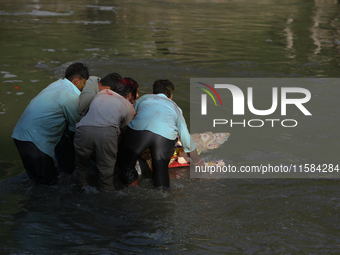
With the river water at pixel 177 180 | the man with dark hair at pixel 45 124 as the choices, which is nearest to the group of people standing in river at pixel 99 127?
the man with dark hair at pixel 45 124

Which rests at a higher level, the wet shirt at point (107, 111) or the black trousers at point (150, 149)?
the wet shirt at point (107, 111)

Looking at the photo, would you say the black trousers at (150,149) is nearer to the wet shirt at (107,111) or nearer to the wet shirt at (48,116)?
the wet shirt at (107,111)

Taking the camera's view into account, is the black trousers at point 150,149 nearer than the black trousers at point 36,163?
No

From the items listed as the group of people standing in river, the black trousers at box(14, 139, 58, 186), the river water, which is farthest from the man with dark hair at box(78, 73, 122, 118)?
the river water

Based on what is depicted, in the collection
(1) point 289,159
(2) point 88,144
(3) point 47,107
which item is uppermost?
(3) point 47,107

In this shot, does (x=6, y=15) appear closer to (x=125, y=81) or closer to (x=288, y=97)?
(x=288, y=97)

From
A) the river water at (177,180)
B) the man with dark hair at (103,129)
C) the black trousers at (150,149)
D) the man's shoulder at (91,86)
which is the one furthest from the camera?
the man's shoulder at (91,86)

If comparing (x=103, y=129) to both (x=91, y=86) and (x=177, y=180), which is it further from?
(x=177, y=180)

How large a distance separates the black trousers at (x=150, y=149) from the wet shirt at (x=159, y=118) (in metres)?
0.08

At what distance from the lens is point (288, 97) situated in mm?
10531

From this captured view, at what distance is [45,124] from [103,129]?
0.78 m

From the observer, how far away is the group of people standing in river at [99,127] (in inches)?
199

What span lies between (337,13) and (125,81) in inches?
1098

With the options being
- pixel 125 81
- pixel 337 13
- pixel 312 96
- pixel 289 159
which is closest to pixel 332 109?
pixel 312 96
